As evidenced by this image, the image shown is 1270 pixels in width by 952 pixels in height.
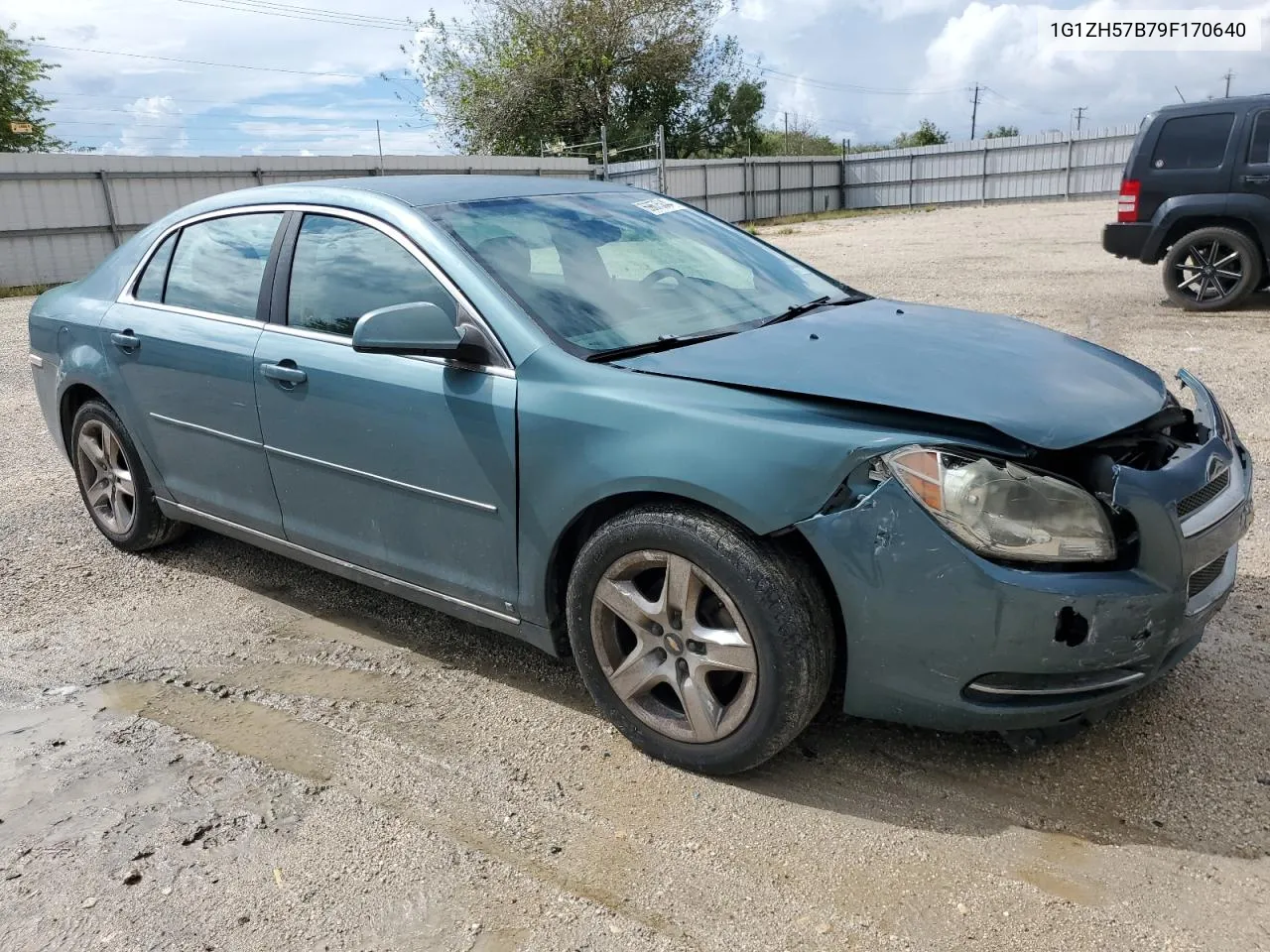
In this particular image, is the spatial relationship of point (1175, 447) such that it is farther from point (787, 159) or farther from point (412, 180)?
point (787, 159)

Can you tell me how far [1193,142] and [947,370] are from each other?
9112mm

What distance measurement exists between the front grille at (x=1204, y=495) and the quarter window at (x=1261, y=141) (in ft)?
Result: 28.5

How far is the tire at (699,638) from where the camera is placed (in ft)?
8.32

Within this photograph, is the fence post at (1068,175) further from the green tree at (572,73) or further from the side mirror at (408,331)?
the side mirror at (408,331)

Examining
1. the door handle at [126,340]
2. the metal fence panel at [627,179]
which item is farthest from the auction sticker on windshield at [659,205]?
the metal fence panel at [627,179]

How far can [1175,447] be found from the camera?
269 cm

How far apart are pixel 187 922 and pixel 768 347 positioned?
2.11 m

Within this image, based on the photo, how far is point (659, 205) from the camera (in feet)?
13.3

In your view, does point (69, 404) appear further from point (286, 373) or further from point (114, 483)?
point (286, 373)

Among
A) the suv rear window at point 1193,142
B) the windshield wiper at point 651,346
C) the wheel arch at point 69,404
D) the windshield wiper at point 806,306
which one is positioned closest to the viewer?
the windshield wiper at point 651,346

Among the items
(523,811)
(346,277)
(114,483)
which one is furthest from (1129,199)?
(523,811)

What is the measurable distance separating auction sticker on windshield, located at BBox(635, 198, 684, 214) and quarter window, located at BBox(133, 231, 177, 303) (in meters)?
1.99

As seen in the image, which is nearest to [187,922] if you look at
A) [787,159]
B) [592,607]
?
[592,607]

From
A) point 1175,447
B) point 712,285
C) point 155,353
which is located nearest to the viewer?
point 1175,447
